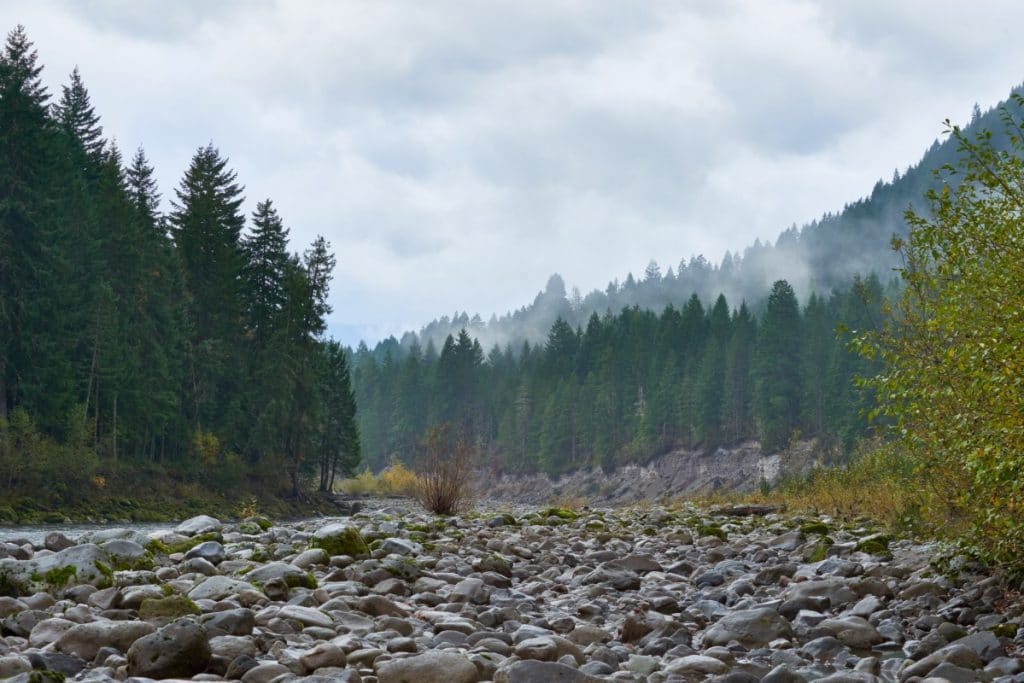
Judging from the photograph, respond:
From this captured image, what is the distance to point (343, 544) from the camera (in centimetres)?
932

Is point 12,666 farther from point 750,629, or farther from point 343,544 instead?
point 343,544

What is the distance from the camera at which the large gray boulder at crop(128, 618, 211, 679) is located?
4.55 meters

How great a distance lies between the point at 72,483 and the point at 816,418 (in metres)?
47.4

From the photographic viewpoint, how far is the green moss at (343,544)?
923cm

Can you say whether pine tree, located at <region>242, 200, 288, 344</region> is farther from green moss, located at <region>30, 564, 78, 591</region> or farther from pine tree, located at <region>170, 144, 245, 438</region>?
green moss, located at <region>30, 564, 78, 591</region>

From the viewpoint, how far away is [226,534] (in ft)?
36.7

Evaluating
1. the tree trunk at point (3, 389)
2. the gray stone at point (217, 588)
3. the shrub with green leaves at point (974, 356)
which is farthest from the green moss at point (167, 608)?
the tree trunk at point (3, 389)

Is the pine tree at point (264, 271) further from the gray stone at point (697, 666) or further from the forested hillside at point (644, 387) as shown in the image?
the gray stone at point (697, 666)

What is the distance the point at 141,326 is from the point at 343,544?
2902 cm

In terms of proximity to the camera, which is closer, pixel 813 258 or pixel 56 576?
pixel 56 576

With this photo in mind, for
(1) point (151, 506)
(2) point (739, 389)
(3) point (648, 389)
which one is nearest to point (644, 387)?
(3) point (648, 389)

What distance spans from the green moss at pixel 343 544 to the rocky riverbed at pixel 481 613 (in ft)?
0.07

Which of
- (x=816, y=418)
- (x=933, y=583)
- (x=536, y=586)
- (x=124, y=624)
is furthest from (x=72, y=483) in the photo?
(x=816, y=418)

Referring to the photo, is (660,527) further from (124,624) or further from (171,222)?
(171,222)
